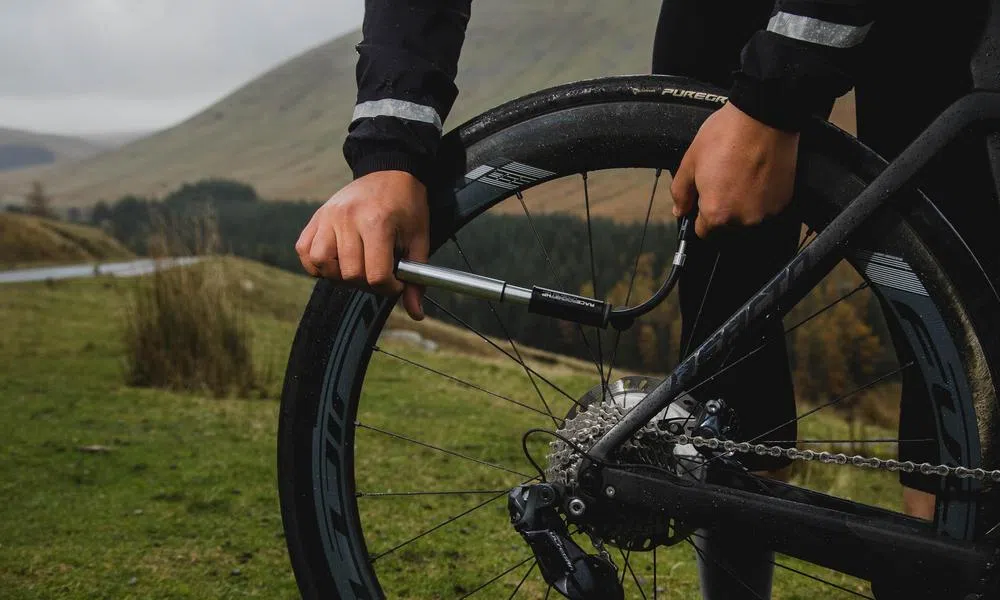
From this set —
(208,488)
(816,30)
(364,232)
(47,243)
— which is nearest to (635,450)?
(364,232)

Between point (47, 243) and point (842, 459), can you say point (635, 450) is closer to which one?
point (842, 459)

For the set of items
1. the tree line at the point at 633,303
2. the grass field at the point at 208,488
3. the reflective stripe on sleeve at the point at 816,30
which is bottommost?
the grass field at the point at 208,488

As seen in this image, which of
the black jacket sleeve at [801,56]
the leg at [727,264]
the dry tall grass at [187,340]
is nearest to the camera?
the black jacket sleeve at [801,56]

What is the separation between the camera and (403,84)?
1.05 meters

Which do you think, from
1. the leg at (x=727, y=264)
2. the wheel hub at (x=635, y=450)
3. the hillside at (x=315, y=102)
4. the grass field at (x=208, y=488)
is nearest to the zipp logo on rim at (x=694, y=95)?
the leg at (x=727, y=264)

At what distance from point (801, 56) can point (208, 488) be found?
2.09m

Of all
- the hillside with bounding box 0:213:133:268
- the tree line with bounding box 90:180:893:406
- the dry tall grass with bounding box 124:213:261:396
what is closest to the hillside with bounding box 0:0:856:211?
the hillside with bounding box 0:213:133:268

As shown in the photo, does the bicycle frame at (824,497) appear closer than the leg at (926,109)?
Yes

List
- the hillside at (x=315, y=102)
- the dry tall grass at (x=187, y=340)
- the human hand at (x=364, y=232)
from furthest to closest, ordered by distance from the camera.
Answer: the hillside at (x=315, y=102)
the dry tall grass at (x=187, y=340)
the human hand at (x=364, y=232)

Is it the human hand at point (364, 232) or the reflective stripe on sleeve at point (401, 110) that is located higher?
the reflective stripe on sleeve at point (401, 110)

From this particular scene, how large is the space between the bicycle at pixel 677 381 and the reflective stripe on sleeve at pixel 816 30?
122 mm

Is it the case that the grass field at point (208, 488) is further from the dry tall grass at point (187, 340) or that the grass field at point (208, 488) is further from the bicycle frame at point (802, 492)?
the bicycle frame at point (802, 492)

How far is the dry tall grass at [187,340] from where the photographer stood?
4.09 metres

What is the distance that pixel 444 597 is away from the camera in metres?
1.63
